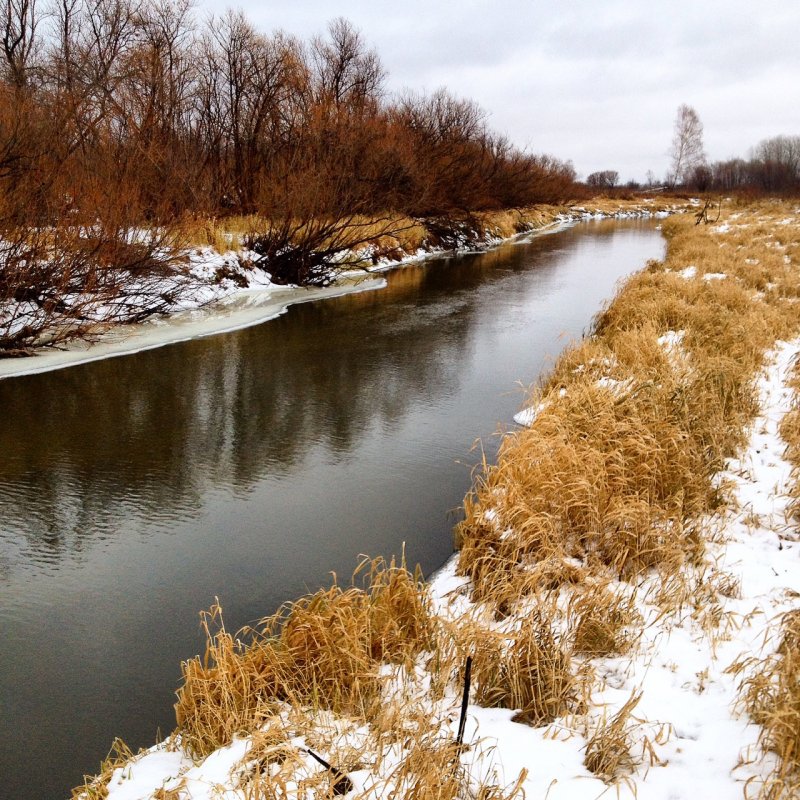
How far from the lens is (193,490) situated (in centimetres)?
551

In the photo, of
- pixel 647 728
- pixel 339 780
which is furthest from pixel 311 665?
pixel 647 728

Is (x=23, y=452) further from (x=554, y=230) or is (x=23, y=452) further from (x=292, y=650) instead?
(x=554, y=230)

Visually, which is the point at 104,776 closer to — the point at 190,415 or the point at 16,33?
the point at 190,415

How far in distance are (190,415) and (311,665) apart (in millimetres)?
4793

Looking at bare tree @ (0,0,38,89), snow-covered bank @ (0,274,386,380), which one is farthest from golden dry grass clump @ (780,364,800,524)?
bare tree @ (0,0,38,89)

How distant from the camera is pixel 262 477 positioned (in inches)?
227

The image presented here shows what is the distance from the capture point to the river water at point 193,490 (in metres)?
3.34

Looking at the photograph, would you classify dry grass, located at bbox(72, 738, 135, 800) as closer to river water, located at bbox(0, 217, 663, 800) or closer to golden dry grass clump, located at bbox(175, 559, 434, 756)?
river water, located at bbox(0, 217, 663, 800)

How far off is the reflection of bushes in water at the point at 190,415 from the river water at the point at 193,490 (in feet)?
0.08

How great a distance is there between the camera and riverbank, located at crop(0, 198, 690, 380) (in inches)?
371

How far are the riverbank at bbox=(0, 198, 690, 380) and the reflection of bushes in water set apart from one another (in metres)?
0.46

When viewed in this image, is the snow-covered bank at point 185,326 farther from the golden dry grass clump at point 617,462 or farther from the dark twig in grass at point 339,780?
the dark twig in grass at point 339,780

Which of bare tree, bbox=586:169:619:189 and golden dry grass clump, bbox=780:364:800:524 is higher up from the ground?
bare tree, bbox=586:169:619:189

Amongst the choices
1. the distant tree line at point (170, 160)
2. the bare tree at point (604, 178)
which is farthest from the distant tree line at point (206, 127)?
the bare tree at point (604, 178)
